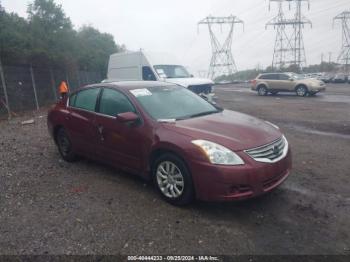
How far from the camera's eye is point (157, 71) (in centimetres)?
1433

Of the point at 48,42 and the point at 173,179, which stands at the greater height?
the point at 48,42

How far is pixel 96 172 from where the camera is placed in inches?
226

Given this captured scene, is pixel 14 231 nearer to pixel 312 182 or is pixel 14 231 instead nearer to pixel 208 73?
pixel 312 182

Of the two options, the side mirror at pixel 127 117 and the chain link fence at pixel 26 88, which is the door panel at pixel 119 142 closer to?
the side mirror at pixel 127 117

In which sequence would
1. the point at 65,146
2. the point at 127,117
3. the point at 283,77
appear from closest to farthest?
1. the point at 127,117
2. the point at 65,146
3. the point at 283,77

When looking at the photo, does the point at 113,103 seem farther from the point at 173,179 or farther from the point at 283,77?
the point at 283,77

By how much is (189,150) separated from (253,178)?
82 centimetres

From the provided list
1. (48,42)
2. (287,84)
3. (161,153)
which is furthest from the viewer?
(48,42)

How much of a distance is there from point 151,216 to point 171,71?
1137 cm

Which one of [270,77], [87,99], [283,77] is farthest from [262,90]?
[87,99]

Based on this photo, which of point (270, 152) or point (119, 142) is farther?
point (119, 142)

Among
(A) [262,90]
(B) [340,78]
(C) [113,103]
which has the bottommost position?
(B) [340,78]

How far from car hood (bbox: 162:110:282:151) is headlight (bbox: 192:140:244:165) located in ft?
0.22

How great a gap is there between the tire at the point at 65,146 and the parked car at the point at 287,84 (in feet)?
61.1
